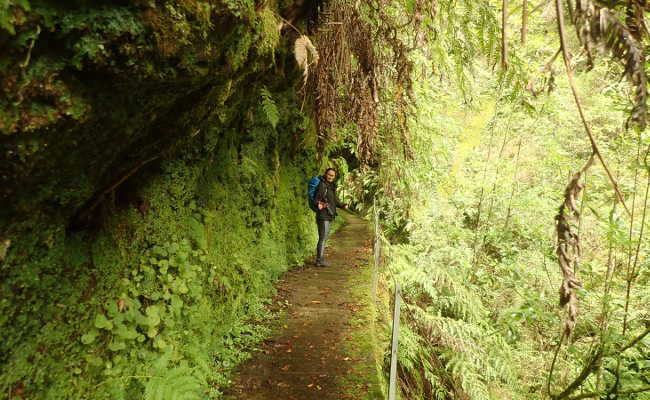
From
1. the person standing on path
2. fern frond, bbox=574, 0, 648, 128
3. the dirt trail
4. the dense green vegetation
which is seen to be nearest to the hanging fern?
the dense green vegetation

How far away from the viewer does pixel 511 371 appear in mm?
6715

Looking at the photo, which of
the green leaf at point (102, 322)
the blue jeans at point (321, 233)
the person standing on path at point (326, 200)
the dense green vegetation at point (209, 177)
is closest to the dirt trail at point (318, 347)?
the blue jeans at point (321, 233)

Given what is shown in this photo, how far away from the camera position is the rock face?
1856mm

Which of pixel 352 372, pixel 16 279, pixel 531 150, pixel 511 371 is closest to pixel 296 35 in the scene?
pixel 16 279

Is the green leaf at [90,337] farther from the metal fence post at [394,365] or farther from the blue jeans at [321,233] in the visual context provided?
the blue jeans at [321,233]

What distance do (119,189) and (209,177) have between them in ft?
5.13

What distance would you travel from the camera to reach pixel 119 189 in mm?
3461

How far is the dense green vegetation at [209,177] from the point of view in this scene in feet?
5.98

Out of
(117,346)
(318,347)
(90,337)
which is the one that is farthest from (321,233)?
(90,337)

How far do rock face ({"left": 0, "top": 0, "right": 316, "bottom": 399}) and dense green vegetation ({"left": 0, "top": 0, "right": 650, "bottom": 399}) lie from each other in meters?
0.01

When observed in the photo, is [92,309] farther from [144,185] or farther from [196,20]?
[196,20]

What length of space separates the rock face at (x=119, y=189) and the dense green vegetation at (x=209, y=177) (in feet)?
0.05

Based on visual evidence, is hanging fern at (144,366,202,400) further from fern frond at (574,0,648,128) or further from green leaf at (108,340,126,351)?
fern frond at (574,0,648,128)

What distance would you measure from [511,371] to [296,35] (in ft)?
21.2
